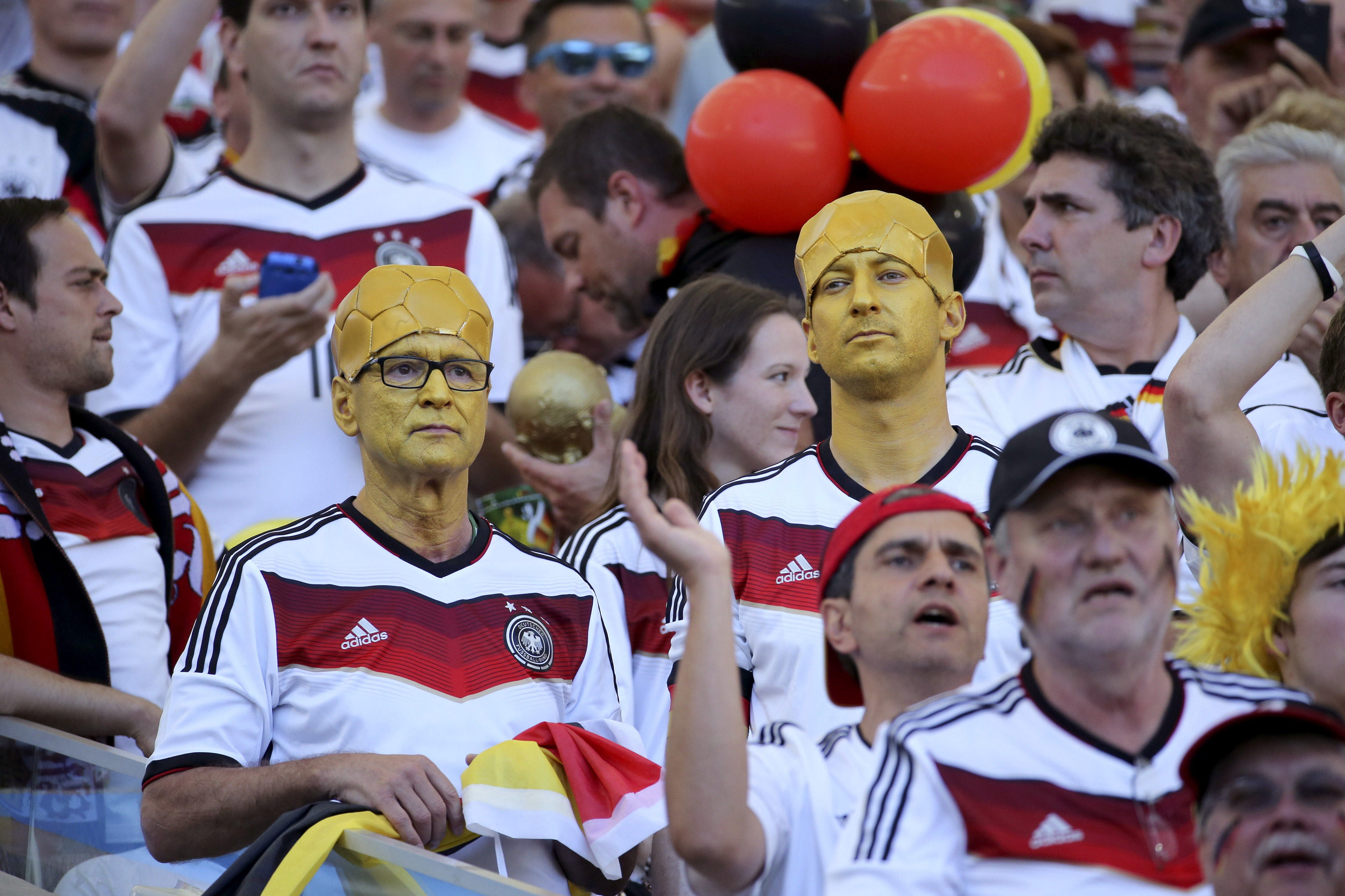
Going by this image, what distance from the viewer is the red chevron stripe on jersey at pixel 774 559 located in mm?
2861

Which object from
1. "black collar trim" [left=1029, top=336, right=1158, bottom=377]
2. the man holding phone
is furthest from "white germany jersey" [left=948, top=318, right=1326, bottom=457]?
the man holding phone

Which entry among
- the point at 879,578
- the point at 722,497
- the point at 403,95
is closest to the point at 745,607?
the point at 722,497

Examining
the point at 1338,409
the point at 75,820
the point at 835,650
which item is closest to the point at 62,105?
the point at 75,820

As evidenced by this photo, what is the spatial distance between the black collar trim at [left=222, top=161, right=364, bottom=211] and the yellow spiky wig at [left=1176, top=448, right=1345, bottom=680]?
2777 millimetres

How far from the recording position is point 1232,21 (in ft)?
18.1

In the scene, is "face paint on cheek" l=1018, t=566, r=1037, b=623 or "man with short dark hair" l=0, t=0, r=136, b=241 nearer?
"face paint on cheek" l=1018, t=566, r=1037, b=623

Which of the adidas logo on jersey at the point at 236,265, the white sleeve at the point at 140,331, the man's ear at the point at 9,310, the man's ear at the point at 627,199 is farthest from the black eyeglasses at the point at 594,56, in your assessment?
the man's ear at the point at 9,310

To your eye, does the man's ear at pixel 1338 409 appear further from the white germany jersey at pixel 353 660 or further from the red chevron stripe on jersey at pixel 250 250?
the red chevron stripe on jersey at pixel 250 250

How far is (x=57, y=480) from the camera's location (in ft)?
12.2

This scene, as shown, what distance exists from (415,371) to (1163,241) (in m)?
2.00

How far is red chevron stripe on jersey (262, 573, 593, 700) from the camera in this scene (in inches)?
113

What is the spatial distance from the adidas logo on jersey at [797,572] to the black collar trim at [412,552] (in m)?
0.62

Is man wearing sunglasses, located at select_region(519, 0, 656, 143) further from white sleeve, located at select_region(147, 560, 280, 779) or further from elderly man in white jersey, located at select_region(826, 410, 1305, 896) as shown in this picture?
elderly man in white jersey, located at select_region(826, 410, 1305, 896)

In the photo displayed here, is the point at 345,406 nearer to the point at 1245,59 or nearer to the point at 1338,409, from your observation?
the point at 1338,409
